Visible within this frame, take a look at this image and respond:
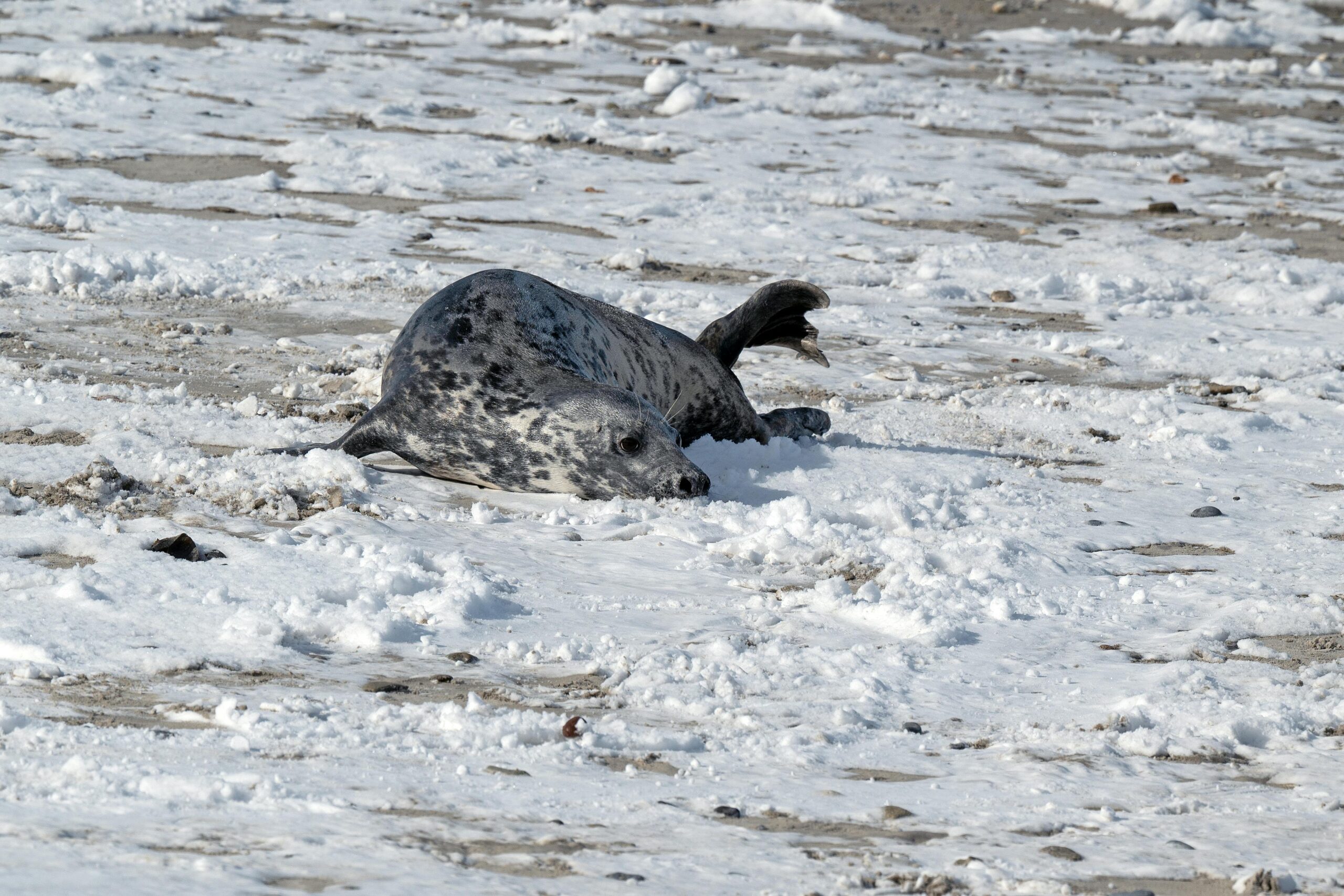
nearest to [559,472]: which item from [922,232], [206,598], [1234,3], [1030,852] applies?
[206,598]

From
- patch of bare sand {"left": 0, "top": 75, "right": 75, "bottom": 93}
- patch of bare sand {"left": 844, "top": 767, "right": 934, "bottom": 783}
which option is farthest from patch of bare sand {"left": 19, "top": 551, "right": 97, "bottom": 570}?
patch of bare sand {"left": 0, "top": 75, "right": 75, "bottom": 93}

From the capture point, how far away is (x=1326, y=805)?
10.6ft

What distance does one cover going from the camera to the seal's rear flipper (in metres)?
6.61

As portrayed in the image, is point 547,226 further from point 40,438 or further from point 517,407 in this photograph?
point 40,438

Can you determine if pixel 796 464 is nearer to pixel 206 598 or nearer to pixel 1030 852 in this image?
pixel 206 598

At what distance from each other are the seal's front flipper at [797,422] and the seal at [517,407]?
1.69ft

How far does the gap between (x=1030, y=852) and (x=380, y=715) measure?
1.32 m

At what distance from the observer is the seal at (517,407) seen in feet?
17.8

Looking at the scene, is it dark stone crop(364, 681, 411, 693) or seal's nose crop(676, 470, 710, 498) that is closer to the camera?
dark stone crop(364, 681, 411, 693)

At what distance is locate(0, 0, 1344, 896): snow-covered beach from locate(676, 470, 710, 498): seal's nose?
79 millimetres

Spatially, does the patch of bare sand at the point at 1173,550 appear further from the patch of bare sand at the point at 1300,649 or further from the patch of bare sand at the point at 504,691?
the patch of bare sand at the point at 504,691

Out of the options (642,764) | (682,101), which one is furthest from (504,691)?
(682,101)

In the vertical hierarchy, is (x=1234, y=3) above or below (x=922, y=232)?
above

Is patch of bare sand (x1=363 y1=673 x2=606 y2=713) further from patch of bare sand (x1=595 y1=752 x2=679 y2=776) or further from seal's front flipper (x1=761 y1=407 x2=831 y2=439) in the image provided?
seal's front flipper (x1=761 y1=407 x2=831 y2=439)
